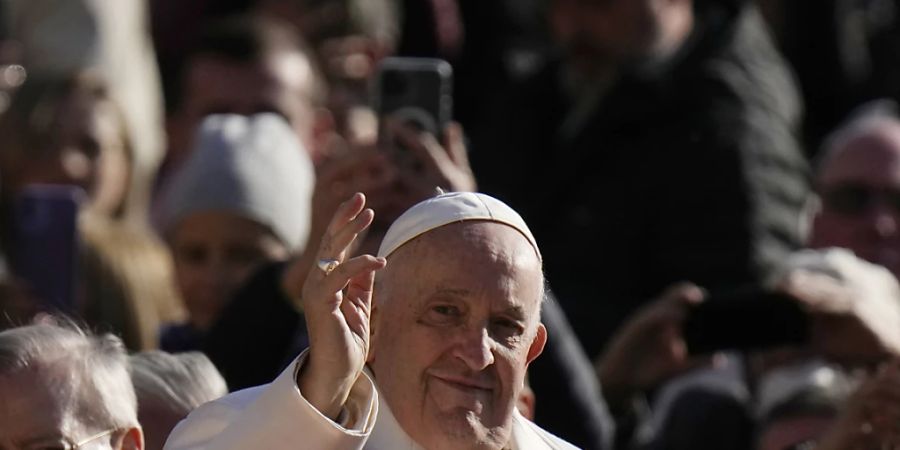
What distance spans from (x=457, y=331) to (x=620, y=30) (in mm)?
3827

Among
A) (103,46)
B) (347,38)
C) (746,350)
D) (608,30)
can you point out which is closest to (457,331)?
(746,350)

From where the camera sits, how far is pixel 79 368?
15.4 ft

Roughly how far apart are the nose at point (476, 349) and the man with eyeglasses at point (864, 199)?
2822 mm

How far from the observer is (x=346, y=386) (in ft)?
13.8

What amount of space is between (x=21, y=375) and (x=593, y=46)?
3.93 meters

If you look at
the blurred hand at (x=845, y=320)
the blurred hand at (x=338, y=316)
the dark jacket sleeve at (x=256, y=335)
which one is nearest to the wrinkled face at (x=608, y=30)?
the blurred hand at (x=845, y=320)

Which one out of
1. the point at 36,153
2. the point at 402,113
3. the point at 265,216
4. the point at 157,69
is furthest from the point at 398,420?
the point at 157,69

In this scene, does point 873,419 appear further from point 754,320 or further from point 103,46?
point 103,46

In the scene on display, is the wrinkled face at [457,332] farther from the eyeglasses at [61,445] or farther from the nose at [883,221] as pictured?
the nose at [883,221]

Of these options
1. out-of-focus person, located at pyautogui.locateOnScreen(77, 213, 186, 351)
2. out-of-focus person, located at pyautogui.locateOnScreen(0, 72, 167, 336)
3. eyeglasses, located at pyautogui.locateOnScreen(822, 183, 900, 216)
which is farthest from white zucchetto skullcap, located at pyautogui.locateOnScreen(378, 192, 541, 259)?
out-of-focus person, located at pyautogui.locateOnScreen(0, 72, 167, 336)

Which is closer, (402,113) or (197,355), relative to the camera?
(197,355)

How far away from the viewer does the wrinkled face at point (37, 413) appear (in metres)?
4.53

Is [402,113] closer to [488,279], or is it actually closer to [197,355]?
[197,355]

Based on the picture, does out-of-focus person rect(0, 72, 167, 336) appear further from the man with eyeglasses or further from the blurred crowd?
the man with eyeglasses
